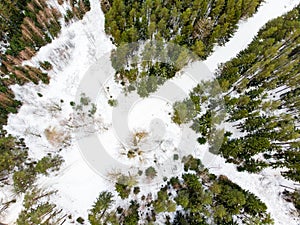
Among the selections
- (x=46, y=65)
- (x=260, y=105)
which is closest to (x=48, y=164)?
(x=46, y=65)

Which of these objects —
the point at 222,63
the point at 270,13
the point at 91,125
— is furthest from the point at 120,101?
the point at 270,13

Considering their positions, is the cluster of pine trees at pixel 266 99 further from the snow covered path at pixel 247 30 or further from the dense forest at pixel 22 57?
the dense forest at pixel 22 57

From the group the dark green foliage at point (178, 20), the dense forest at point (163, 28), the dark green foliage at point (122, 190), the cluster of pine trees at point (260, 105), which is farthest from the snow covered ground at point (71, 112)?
the dark green foliage at point (178, 20)

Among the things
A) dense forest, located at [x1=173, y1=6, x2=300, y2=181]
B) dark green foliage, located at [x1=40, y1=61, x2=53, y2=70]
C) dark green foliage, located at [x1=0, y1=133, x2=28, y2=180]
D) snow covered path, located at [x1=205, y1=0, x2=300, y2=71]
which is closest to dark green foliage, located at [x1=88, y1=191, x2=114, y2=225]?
dark green foliage, located at [x1=0, y1=133, x2=28, y2=180]

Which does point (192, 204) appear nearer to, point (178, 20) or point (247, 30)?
point (178, 20)

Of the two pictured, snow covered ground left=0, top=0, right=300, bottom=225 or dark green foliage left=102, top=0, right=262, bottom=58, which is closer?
snow covered ground left=0, top=0, right=300, bottom=225

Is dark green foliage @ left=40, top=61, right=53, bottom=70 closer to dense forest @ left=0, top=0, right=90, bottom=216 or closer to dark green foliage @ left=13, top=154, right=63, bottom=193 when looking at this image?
dense forest @ left=0, top=0, right=90, bottom=216
